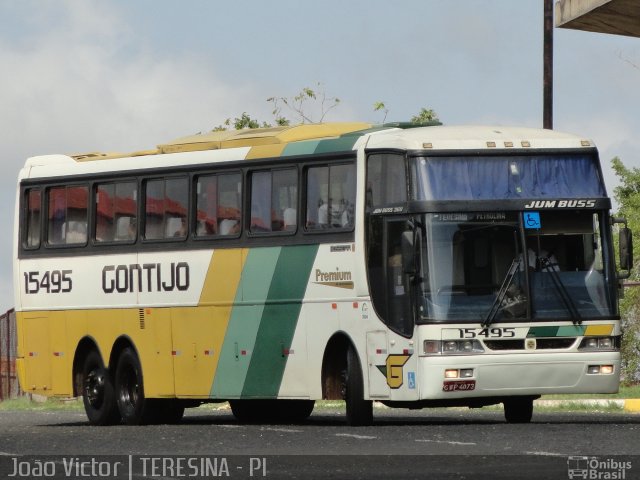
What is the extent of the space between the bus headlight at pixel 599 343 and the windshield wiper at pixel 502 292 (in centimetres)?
94

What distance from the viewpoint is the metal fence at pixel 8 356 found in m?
43.6

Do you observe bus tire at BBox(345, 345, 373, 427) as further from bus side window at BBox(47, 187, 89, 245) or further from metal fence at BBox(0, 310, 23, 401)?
metal fence at BBox(0, 310, 23, 401)

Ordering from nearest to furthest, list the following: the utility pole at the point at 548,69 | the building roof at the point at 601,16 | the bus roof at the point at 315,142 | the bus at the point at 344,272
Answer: the bus at the point at 344,272 < the bus roof at the point at 315,142 < the building roof at the point at 601,16 < the utility pole at the point at 548,69

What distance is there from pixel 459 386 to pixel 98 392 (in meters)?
7.15

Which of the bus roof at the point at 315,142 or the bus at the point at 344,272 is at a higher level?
the bus roof at the point at 315,142

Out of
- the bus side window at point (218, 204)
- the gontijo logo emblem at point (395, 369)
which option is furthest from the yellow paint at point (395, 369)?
the bus side window at point (218, 204)

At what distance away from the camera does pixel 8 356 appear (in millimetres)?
44000

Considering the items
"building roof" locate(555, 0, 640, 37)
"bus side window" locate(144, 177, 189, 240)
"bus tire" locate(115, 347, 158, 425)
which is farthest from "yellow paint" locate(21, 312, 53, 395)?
"building roof" locate(555, 0, 640, 37)

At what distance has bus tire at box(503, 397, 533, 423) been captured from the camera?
72.3ft

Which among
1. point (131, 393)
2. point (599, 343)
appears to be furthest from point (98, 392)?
point (599, 343)

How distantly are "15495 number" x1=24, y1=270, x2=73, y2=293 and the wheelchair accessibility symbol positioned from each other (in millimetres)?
7702

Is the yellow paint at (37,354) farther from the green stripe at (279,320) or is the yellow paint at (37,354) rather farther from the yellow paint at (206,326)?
the green stripe at (279,320)

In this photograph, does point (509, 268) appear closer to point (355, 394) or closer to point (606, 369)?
point (606, 369)

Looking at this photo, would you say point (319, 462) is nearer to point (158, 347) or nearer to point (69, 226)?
point (158, 347)
